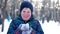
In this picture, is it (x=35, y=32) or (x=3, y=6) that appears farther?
(x=3, y=6)

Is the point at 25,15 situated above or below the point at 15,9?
above

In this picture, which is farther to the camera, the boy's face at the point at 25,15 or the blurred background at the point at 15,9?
the blurred background at the point at 15,9

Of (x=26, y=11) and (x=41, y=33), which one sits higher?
(x=26, y=11)

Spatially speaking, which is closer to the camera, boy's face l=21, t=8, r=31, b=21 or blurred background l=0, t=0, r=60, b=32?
boy's face l=21, t=8, r=31, b=21

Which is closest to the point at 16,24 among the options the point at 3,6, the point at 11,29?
the point at 11,29

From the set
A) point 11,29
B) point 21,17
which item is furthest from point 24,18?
point 11,29

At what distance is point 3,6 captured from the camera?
607 inches

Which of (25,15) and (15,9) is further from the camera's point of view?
(15,9)

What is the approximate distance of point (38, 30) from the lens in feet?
10.3

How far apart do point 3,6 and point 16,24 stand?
12472 millimetres

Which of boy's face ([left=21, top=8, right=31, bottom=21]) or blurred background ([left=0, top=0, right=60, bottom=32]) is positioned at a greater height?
boy's face ([left=21, top=8, right=31, bottom=21])

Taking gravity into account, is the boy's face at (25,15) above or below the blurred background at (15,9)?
above

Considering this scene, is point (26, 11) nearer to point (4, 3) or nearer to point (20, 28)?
point (20, 28)

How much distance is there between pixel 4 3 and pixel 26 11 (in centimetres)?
1245
